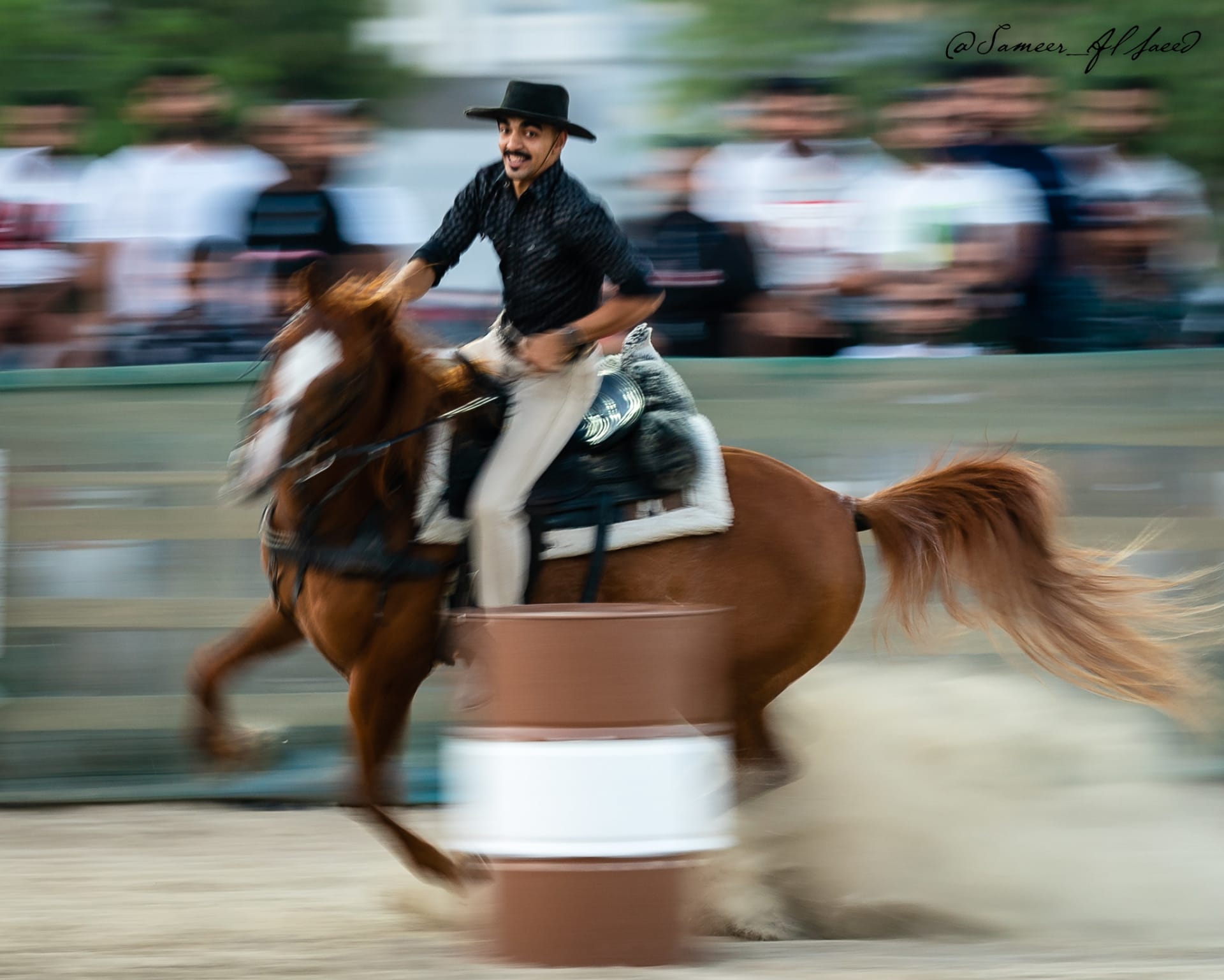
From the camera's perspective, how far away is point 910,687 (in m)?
6.29

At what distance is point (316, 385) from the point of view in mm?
4723

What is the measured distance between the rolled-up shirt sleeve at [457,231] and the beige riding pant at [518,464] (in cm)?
35

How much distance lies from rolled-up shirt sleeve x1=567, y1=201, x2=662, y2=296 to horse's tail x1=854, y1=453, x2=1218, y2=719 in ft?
3.27

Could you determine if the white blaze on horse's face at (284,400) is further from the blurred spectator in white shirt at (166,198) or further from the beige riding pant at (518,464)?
the blurred spectator in white shirt at (166,198)

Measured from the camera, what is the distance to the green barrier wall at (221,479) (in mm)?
6621

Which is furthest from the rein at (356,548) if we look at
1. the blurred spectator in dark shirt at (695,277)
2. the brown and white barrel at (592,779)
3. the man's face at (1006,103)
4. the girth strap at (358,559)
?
the man's face at (1006,103)

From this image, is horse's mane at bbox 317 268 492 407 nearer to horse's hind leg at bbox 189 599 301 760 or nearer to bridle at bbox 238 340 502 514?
bridle at bbox 238 340 502 514

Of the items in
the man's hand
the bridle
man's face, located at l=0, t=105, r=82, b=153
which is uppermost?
man's face, located at l=0, t=105, r=82, b=153

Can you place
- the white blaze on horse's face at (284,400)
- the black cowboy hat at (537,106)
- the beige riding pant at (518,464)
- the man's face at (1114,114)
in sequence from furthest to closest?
the man's face at (1114,114), the beige riding pant at (518,464), the black cowboy hat at (537,106), the white blaze on horse's face at (284,400)

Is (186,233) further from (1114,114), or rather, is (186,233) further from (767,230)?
(1114,114)

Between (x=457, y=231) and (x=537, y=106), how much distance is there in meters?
0.47

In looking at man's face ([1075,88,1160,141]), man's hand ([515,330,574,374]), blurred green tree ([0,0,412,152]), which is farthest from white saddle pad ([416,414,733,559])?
blurred green tree ([0,0,412,152])

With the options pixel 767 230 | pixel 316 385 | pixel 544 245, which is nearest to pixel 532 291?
pixel 544 245

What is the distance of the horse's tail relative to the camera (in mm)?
5238
